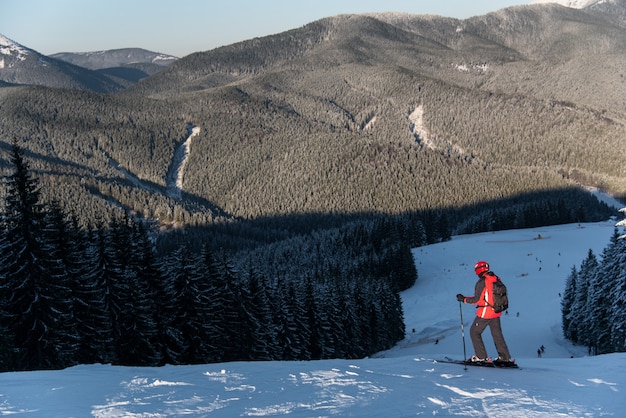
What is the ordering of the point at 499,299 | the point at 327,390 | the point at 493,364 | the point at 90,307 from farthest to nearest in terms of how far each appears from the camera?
the point at 90,307 → the point at 493,364 → the point at 499,299 → the point at 327,390

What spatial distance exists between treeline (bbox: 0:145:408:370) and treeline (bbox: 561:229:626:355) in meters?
19.0

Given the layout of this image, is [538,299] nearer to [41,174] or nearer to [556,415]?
[556,415]

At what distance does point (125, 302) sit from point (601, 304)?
30.0 m

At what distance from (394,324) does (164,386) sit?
52029 mm

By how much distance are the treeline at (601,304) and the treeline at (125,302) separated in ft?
62.2

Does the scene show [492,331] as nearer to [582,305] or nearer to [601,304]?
[601,304]

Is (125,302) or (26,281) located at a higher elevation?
(26,281)

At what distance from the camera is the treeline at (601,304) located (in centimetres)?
2789

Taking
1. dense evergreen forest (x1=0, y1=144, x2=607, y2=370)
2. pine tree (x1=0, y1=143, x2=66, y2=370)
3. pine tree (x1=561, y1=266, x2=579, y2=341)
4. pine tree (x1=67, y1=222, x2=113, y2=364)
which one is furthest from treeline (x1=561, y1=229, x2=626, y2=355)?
pine tree (x1=0, y1=143, x2=66, y2=370)

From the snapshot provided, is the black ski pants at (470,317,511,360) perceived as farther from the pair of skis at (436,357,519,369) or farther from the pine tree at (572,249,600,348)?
the pine tree at (572,249,600,348)

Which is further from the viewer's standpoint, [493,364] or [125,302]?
[125,302]

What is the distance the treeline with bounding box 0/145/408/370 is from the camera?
2178 cm

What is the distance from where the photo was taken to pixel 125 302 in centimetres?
2584

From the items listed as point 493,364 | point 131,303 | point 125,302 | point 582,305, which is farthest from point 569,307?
point 493,364
